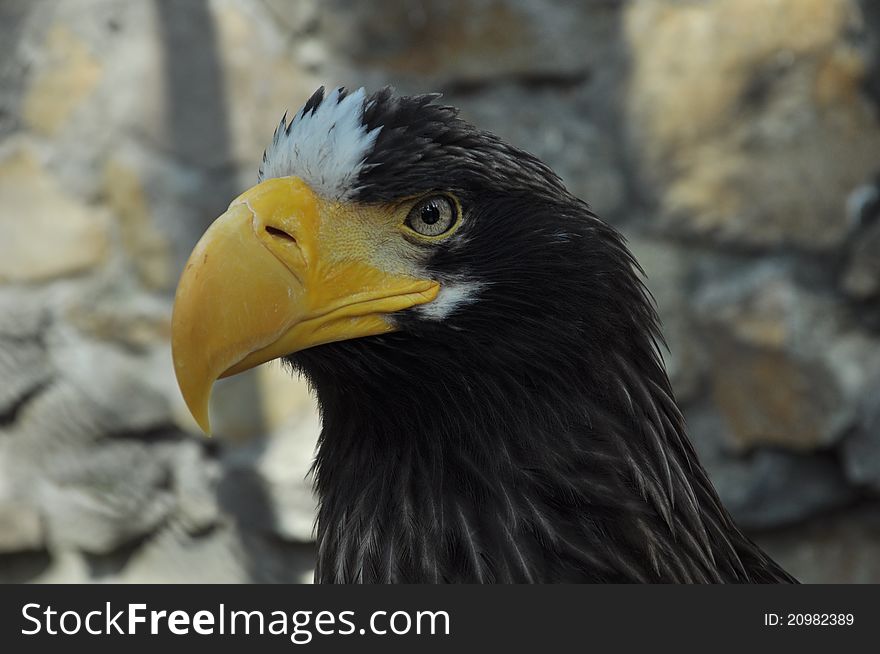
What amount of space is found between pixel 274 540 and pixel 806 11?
170 cm

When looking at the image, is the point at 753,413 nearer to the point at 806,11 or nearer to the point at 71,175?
the point at 806,11

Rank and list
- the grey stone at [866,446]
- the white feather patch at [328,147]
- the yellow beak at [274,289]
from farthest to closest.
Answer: the grey stone at [866,446] → the white feather patch at [328,147] → the yellow beak at [274,289]

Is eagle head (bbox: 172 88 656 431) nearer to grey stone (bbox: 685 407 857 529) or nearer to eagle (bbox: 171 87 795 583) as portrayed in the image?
eagle (bbox: 171 87 795 583)

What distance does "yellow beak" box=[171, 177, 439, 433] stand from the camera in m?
1.20

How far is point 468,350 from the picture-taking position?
133cm

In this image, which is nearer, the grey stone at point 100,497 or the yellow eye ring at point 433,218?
the yellow eye ring at point 433,218

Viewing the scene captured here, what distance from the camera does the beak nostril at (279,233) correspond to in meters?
1.26

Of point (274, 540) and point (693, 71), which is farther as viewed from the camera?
point (274, 540)

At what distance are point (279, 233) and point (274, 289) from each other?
0.07 m

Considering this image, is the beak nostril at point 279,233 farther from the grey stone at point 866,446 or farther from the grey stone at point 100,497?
the grey stone at point 866,446

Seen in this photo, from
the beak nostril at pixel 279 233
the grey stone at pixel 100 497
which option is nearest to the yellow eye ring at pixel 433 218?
the beak nostril at pixel 279 233

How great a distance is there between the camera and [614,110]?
2586 mm

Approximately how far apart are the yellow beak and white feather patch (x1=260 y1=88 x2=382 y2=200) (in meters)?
0.02

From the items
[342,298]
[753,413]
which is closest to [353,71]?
[753,413]
